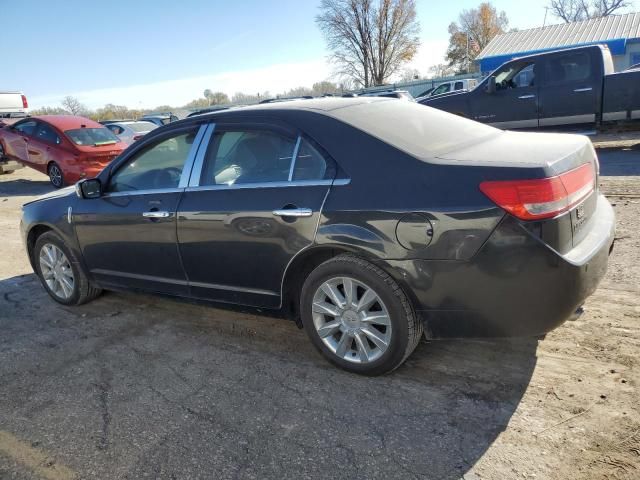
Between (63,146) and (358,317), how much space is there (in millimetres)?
11212

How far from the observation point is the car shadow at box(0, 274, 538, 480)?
2506 millimetres

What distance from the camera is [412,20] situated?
5694cm

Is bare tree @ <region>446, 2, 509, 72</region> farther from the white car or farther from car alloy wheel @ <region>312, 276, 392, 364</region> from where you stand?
car alloy wheel @ <region>312, 276, 392, 364</region>

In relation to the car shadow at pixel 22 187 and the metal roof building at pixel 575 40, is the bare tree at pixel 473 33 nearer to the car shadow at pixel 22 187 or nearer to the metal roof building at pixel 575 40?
the metal roof building at pixel 575 40

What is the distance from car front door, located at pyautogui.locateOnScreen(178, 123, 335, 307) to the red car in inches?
349

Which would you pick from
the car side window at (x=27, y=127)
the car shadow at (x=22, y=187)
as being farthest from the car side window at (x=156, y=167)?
the car side window at (x=27, y=127)

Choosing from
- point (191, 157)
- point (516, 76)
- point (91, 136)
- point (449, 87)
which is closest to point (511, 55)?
point (449, 87)

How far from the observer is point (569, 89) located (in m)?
11.0

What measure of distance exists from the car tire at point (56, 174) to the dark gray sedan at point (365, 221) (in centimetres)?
898

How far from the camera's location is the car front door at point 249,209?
313 cm

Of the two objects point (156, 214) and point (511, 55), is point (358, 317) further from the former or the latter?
point (511, 55)

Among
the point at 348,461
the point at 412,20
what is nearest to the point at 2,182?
the point at 348,461

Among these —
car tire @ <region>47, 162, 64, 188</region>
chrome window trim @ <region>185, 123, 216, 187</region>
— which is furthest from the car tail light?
car tire @ <region>47, 162, 64, 188</region>

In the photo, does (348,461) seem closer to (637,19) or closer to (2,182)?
(2,182)
